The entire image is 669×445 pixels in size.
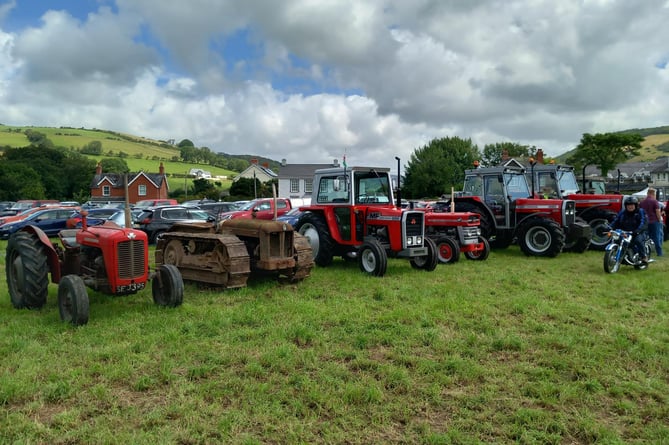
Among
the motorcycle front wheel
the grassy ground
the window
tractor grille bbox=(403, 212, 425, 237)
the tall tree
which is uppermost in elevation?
the tall tree

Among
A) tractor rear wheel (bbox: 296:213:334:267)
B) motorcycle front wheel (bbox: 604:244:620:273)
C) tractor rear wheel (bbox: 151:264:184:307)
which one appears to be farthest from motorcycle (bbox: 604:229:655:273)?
tractor rear wheel (bbox: 151:264:184:307)

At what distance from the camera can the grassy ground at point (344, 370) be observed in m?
3.48

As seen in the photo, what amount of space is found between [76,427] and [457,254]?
8.76m

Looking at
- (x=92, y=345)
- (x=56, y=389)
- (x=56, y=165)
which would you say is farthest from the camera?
(x=56, y=165)

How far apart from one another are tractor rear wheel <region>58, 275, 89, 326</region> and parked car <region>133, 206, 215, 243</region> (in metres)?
10.1

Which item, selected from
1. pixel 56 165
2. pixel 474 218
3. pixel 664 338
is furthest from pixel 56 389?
pixel 56 165

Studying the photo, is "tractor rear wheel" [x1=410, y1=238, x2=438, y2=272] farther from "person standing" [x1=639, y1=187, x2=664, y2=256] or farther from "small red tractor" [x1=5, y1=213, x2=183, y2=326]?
"person standing" [x1=639, y1=187, x2=664, y2=256]

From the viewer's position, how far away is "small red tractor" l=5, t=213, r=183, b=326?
598 centimetres

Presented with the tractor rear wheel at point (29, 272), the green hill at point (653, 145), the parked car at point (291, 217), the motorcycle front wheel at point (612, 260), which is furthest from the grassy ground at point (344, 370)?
the green hill at point (653, 145)

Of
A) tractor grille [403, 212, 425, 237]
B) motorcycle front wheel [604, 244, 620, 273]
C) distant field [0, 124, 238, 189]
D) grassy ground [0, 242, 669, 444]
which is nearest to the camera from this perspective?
grassy ground [0, 242, 669, 444]

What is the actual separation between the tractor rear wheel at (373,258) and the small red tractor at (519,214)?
486 centimetres

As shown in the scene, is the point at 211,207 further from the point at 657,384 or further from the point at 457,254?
the point at 657,384

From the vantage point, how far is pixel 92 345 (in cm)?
520

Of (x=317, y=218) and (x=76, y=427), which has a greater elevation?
(x=317, y=218)
